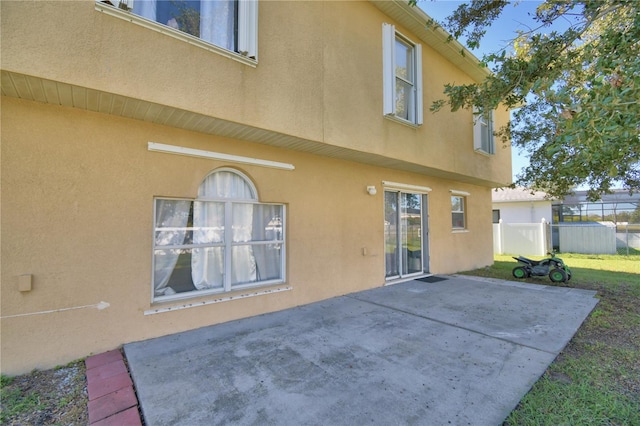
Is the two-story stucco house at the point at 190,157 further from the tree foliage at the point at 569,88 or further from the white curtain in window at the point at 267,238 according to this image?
the tree foliage at the point at 569,88

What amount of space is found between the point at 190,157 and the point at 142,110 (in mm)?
978

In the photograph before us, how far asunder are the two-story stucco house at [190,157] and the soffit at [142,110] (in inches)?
1.4

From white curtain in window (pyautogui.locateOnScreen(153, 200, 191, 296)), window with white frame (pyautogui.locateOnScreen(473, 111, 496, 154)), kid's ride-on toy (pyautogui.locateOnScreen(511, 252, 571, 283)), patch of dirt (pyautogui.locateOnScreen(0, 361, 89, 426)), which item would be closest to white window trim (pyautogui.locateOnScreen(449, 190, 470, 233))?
window with white frame (pyautogui.locateOnScreen(473, 111, 496, 154))

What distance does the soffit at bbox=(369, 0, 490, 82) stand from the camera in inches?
281

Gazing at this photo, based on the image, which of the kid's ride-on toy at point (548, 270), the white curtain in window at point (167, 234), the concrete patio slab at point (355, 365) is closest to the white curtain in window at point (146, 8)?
the white curtain in window at point (167, 234)

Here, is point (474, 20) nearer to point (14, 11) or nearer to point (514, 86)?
point (514, 86)

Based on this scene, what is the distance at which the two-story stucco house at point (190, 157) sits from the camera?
362 centimetres

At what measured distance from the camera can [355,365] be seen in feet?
12.2

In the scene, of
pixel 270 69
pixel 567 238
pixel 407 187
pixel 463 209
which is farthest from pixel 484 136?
pixel 567 238

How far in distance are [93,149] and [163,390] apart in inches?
130

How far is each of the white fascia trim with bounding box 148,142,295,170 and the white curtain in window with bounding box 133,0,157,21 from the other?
68.0 inches

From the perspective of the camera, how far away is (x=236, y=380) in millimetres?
3373

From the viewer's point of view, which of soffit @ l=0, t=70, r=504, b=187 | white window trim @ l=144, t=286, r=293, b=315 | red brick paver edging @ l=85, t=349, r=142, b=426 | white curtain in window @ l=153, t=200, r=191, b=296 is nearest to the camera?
red brick paver edging @ l=85, t=349, r=142, b=426

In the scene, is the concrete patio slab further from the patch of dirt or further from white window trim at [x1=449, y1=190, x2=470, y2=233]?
white window trim at [x1=449, y1=190, x2=470, y2=233]
